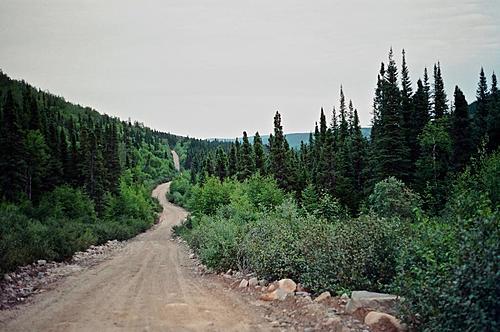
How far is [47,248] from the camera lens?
64.8 ft

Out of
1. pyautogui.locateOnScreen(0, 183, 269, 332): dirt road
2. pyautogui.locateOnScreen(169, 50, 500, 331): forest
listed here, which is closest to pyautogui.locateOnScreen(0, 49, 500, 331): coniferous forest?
pyautogui.locateOnScreen(169, 50, 500, 331): forest

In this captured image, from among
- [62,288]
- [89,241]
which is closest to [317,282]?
[62,288]

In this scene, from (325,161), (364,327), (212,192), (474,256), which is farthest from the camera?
(325,161)

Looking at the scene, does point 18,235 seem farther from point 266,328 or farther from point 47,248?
point 266,328

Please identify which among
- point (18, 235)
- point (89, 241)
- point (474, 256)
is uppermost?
point (474, 256)

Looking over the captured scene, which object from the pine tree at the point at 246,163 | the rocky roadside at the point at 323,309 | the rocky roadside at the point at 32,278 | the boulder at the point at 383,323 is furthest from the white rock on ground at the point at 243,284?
the pine tree at the point at 246,163

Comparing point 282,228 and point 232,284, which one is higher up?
point 282,228

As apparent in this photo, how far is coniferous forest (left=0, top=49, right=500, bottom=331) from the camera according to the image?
6.83m

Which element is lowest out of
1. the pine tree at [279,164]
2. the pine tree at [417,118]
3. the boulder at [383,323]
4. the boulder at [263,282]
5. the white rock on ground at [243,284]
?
the white rock on ground at [243,284]

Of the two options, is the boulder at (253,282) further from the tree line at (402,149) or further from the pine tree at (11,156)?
the pine tree at (11,156)

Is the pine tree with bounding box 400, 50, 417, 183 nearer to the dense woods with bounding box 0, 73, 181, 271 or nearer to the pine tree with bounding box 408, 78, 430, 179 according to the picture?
the pine tree with bounding box 408, 78, 430, 179

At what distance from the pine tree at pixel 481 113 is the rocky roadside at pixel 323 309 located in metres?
43.0

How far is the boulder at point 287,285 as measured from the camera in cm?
1134

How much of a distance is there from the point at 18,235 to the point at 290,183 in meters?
50.0
